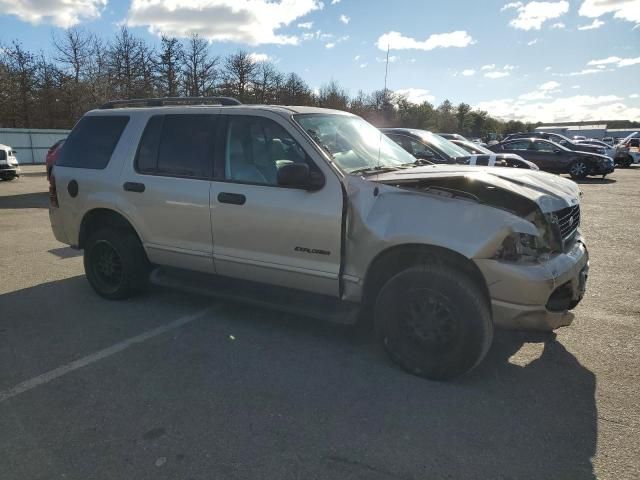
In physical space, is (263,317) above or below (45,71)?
below

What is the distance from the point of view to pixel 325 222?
3561mm

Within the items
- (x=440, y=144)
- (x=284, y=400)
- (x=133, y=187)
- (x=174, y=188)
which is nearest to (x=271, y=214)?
(x=174, y=188)

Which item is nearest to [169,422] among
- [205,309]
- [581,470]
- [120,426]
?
[120,426]

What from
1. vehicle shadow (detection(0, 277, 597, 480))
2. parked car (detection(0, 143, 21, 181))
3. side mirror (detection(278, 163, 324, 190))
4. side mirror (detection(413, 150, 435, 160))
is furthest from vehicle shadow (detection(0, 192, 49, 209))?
side mirror (detection(278, 163, 324, 190))

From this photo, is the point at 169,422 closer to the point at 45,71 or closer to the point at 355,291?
the point at 355,291

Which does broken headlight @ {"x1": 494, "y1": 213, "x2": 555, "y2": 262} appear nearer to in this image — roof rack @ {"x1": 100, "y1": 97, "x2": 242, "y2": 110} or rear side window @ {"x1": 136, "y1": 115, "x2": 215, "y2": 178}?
rear side window @ {"x1": 136, "y1": 115, "x2": 215, "y2": 178}

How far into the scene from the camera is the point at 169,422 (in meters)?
2.88

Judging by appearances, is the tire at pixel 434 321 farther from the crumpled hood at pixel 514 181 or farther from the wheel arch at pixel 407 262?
the crumpled hood at pixel 514 181

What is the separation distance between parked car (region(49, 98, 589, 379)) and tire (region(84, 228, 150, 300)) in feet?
0.05

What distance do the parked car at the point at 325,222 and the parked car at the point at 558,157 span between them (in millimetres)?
16210

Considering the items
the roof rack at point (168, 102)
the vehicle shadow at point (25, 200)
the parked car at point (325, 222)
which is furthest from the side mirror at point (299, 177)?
the vehicle shadow at point (25, 200)

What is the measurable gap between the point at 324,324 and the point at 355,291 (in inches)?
35.4

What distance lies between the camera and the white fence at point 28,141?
26.8 m

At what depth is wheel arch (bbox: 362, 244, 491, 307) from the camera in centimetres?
322
